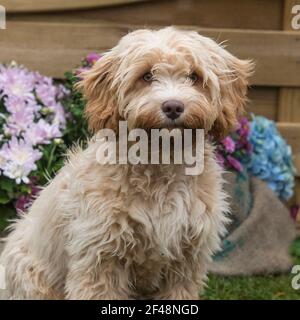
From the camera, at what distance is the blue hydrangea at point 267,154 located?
6.09m

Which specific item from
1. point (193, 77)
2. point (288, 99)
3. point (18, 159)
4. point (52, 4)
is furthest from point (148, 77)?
point (288, 99)

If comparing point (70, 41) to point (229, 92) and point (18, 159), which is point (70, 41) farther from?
point (229, 92)

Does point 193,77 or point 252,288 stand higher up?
point 193,77

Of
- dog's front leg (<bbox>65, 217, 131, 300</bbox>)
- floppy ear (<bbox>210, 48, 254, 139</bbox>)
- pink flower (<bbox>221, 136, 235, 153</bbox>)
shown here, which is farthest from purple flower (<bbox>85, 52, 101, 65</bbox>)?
dog's front leg (<bbox>65, 217, 131, 300</bbox>)

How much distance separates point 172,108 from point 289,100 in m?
2.70

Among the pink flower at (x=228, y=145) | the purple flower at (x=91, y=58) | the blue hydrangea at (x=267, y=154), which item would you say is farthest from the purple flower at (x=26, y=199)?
the blue hydrangea at (x=267, y=154)

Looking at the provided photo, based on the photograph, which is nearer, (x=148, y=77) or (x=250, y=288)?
(x=148, y=77)

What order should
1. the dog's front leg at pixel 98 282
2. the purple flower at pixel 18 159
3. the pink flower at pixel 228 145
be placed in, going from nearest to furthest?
the dog's front leg at pixel 98 282 → the purple flower at pixel 18 159 → the pink flower at pixel 228 145

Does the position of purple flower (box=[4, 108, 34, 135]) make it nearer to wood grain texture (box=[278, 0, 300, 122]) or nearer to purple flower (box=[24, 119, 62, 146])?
purple flower (box=[24, 119, 62, 146])

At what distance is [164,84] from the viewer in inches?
149

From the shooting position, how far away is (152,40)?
151 inches

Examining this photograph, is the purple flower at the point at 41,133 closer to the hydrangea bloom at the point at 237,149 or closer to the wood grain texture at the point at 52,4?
the wood grain texture at the point at 52,4

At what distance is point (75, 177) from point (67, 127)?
1543 millimetres

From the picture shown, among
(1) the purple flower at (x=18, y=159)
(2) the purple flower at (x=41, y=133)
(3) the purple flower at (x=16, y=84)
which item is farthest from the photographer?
(3) the purple flower at (x=16, y=84)
